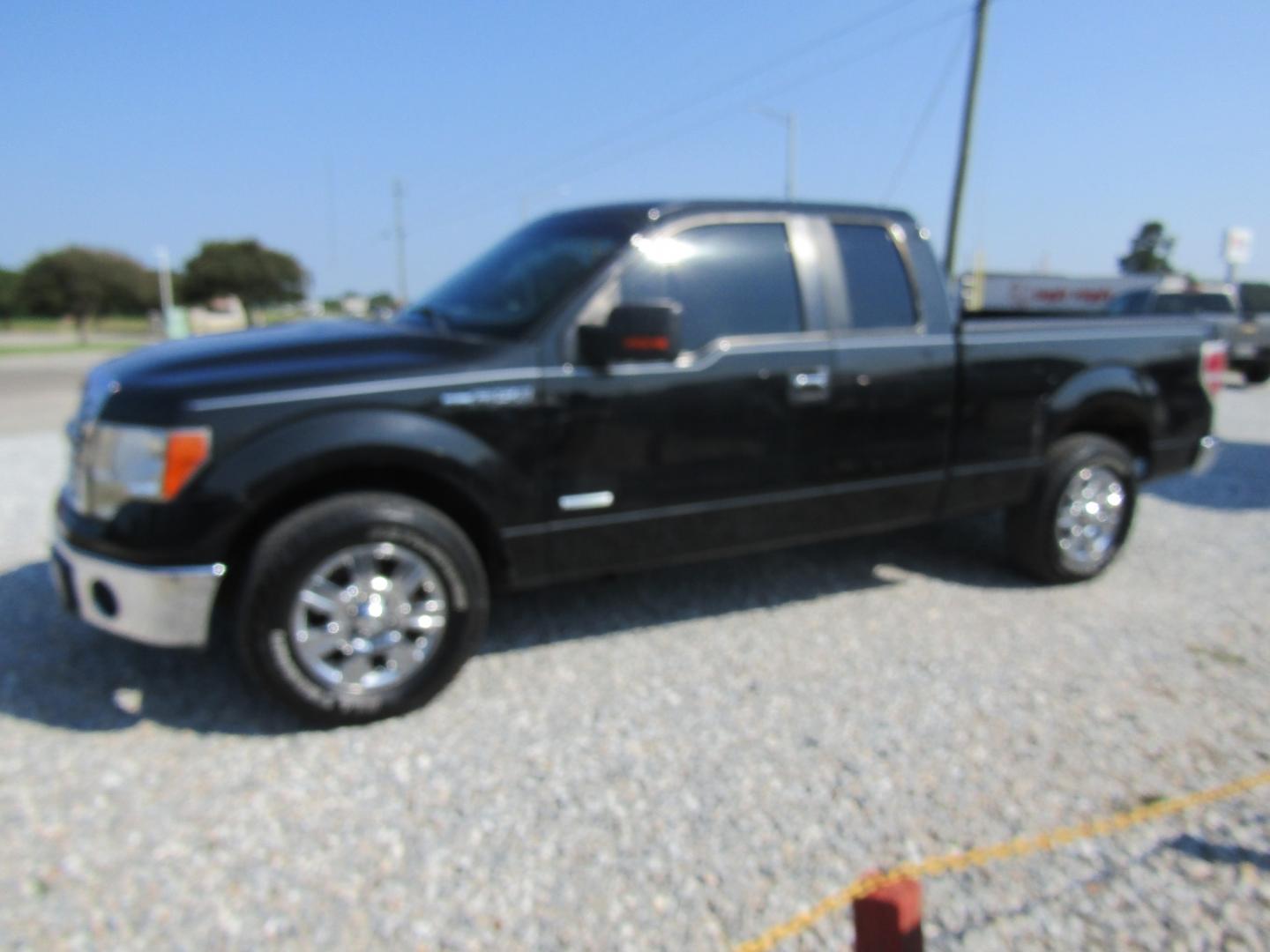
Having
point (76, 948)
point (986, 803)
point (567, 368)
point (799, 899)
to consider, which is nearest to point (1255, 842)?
point (986, 803)

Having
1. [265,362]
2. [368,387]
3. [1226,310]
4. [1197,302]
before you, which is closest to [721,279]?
[368,387]

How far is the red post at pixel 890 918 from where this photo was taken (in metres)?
1.38

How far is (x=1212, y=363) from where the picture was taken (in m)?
4.79

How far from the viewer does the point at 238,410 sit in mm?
2770

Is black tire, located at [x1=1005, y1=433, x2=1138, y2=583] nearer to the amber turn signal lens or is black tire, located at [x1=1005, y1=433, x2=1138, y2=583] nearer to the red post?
the red post

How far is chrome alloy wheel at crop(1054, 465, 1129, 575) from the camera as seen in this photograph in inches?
174

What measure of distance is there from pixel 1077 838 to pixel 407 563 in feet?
7.13

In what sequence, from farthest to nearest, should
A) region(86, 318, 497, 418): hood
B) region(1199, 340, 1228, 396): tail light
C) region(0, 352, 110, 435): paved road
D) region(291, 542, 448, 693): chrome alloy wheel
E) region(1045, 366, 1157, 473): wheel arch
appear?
1. region(0, 352, 110, 435): paved road
2. region(1199, 340, 1228, 396): tail light
3. region(1045, 366, 1157, 473): wheel arch
4. region(291, 542, 448, 693): chrome alloy wheel
5. region(86, 318, 497, 418): hood

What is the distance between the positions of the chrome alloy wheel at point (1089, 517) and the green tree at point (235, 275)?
74197mm

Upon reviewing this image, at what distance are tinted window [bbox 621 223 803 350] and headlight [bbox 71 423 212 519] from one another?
5.19ft

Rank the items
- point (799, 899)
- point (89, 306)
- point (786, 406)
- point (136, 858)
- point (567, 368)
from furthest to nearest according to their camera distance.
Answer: point (89, 306), point (786, 406), point (567, 368), point (136, 858), point (799, 899)

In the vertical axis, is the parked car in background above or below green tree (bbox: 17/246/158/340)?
below

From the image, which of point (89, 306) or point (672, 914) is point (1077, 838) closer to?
point (672, 914)

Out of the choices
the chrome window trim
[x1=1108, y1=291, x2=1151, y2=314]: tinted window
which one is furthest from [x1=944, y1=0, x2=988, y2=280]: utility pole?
the chrome window trim
